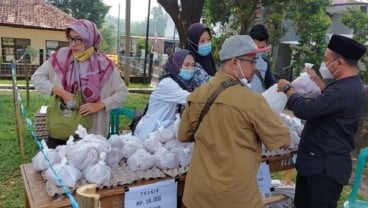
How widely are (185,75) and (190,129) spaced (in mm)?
770

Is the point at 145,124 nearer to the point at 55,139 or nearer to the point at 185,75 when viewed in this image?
the point at 185,75

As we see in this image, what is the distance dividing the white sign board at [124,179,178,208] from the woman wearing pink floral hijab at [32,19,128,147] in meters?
0.88

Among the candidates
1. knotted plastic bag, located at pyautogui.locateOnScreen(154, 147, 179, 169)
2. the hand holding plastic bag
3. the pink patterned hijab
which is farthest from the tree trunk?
knotted plastic bag, located at pyautogui.locateOnScreen(154, 147, 179, 169)

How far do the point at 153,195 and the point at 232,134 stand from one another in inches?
27.2

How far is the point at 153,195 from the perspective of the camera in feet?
7.08

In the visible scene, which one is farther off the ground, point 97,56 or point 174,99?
point 97,56

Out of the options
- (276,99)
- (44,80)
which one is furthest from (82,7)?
(276,99)

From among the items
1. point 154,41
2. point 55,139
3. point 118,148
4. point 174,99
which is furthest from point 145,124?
point 154,41

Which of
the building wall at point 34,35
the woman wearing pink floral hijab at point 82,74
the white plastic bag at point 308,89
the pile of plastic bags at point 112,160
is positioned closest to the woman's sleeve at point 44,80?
the woman wearing pink floral hijab at point 82,74

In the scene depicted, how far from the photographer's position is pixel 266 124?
69.6 inches

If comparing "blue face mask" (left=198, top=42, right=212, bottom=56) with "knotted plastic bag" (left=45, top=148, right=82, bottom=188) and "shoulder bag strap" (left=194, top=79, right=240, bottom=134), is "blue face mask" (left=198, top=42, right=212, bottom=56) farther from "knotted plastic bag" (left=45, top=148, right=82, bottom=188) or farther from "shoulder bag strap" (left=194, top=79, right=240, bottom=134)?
"knotted plastic bag" (left=45, top=148, right=82, bottom=188)

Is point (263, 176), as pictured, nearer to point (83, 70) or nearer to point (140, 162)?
point (140, 162)

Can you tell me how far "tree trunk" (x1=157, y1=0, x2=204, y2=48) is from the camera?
7.11 meters

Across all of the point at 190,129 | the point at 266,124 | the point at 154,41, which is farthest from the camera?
the point at 154,41
